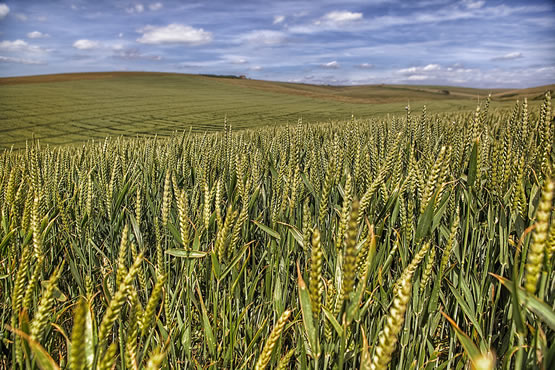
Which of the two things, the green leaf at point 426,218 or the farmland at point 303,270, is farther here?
the green leaf at point 426,218

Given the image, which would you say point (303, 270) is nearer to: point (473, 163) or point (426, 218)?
point (426, 218)

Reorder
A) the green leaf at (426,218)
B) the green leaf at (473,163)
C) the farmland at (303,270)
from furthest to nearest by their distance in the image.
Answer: the green leaf at (473,163) < the green leaf at (426,218) < the farmland at (303,270)

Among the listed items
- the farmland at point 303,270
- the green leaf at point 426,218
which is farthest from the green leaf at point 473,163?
the green leaf at point 426,218

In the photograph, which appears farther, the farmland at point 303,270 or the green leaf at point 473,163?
the green leaf at point 473,163

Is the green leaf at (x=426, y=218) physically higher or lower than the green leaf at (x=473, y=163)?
lower

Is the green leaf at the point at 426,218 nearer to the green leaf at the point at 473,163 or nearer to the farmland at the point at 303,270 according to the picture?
the farmland at the point at 303,270

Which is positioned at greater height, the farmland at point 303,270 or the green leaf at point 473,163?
the green leaf at point 473,163

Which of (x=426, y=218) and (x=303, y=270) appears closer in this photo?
(x=426, y=218)

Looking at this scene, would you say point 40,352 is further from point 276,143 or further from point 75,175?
point 276,143

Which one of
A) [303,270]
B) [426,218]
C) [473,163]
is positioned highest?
[473,163]

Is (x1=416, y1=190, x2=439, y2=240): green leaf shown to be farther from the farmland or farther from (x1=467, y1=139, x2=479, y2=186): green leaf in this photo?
(x1=467, y1=139, x2=479, y2=186): green leaf

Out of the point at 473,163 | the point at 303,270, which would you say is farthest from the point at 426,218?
the point at 303,270

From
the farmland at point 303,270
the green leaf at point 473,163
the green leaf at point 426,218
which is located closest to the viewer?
the farmland at point 303,270

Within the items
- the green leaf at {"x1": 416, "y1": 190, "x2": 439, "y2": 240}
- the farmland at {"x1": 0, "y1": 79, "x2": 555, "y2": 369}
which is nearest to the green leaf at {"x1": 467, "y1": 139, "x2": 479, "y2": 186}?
the farmland at {"x1": 0, "y1": 79, "x2": 555, "y2": 369}
